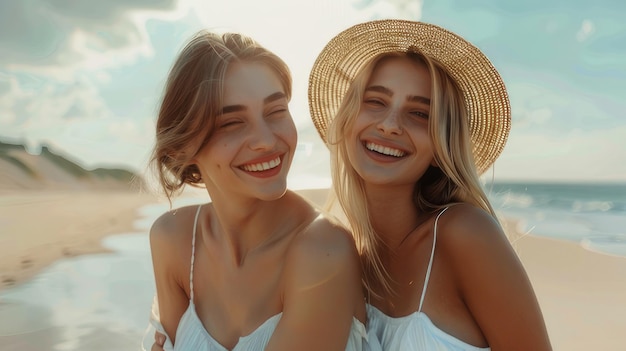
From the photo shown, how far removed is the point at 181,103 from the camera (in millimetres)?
2645

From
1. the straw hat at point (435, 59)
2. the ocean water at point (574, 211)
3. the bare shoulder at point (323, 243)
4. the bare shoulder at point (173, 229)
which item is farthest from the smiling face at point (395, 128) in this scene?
the ocean water at point (574, 211)

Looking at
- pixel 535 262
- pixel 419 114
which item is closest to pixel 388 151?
pixel 419 114

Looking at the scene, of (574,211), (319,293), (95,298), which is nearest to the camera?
(319,293)

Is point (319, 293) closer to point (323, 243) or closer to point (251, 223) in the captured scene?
point (323, 243)

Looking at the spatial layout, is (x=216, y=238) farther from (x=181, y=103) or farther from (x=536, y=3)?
(x=536, y=3)

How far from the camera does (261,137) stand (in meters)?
2.56

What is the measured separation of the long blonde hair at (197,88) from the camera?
2557 mm

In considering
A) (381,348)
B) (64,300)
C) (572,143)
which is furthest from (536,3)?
(381,348)

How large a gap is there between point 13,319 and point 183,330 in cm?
375

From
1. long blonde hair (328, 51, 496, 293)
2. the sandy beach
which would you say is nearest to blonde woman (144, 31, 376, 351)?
long blonde hair (328, 51, 496, 293)

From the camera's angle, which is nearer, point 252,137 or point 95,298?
point 252,137

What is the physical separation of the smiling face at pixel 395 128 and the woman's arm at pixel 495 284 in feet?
1.36

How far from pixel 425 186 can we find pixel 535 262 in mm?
7632

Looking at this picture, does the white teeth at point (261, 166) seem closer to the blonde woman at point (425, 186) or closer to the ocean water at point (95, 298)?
the ocean water at point (95, 298)
